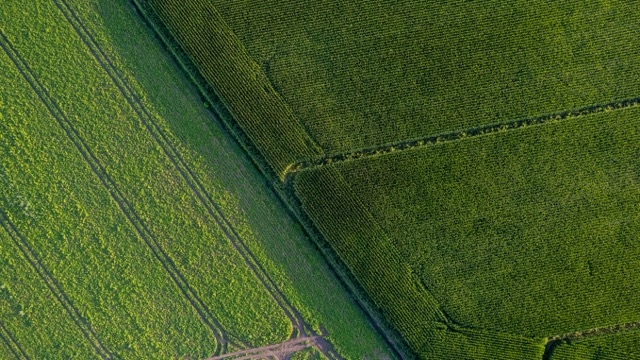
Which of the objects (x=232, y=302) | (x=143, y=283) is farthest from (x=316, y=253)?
(x=143, y=283)

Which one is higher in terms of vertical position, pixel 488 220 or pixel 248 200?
pixel 488 220

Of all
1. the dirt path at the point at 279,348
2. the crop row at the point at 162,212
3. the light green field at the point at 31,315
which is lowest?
the light green field at the point at 31,315

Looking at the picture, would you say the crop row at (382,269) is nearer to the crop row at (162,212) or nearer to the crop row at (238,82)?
the crop row at (238,82)

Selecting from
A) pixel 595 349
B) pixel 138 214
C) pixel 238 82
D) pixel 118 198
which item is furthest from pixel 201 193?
pixel 595 349

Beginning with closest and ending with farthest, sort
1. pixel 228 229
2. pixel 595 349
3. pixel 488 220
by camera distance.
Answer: pixel 595 349
pixel 488 220
pixel 228 229

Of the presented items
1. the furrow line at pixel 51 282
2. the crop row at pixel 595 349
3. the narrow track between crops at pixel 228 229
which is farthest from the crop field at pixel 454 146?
the furrow line at pixel 51 282

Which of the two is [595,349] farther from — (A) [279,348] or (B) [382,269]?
(A) [279,348]

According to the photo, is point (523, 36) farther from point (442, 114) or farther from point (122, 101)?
point (122, 101)
